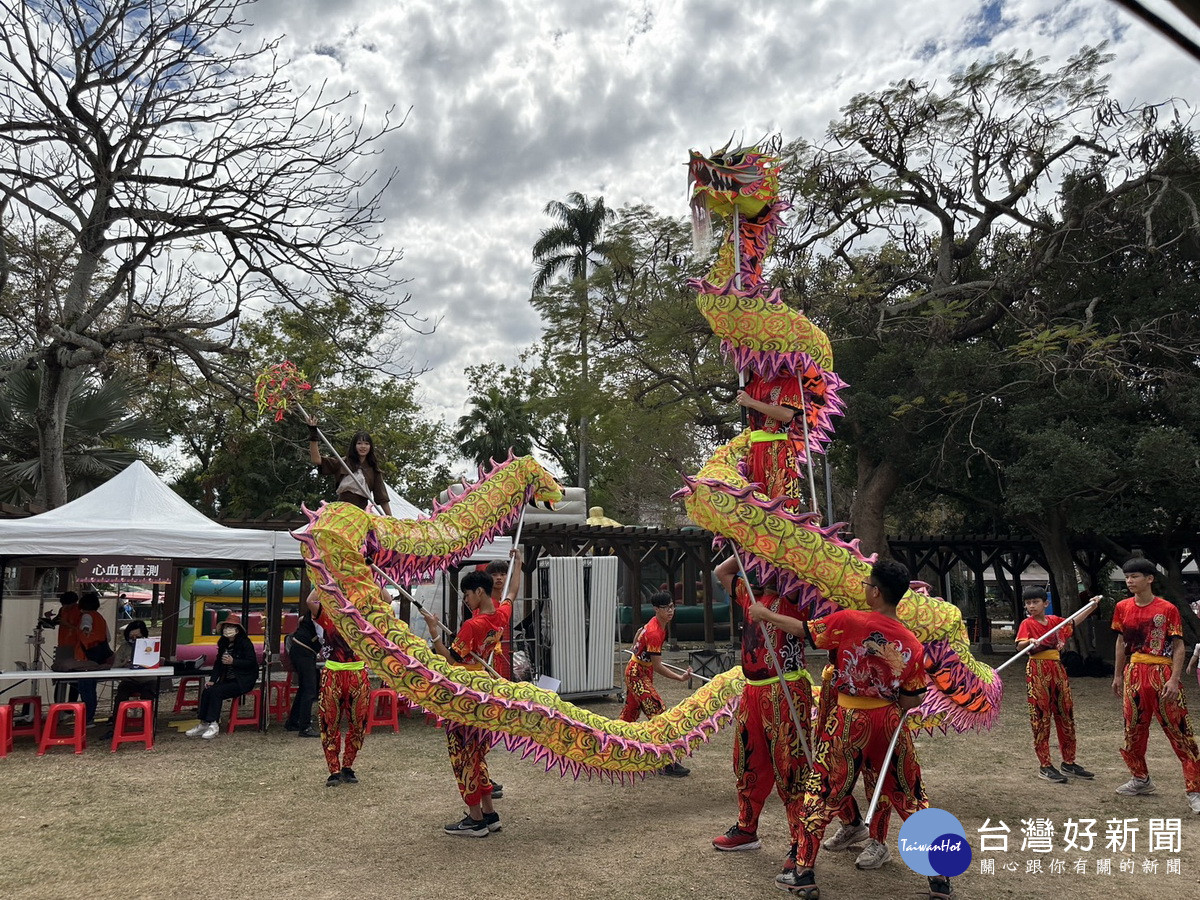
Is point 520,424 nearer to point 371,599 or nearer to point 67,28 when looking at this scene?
point 67,28

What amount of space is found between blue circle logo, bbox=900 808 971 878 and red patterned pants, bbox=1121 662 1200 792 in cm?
312

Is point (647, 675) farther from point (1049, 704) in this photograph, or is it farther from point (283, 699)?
point (283, 699)

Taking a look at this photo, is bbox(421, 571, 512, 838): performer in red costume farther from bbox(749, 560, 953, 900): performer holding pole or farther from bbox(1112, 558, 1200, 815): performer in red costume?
bbox(1112, 558, 1200, 815): performer in red costume

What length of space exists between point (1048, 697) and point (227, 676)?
7.78 metres

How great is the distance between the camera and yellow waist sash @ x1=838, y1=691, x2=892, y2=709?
397cm

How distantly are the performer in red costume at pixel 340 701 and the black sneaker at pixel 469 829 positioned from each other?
156 cm

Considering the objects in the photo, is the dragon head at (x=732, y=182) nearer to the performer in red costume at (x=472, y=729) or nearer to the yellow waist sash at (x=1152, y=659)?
the performer in red costume at (x=472, y=729)

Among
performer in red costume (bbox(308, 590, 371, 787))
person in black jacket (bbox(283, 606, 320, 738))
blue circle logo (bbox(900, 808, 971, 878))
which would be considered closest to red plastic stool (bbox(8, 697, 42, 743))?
person in black jacket (bbox(283, 606, 320, 738))

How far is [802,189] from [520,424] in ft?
63.5

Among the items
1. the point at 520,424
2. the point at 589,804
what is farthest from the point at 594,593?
the point at 520,424

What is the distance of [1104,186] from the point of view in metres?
13.9

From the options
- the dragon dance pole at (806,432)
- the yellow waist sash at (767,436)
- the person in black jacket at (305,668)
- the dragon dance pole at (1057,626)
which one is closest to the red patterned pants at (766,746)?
the dragon dance pole at (806,432)

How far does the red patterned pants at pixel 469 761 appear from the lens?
509 centimetres

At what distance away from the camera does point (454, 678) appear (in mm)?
4898
